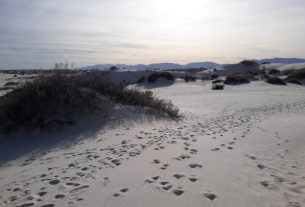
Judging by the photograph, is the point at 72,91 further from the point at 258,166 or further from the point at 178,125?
the point at 258,166

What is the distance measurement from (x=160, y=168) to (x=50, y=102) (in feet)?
19.7

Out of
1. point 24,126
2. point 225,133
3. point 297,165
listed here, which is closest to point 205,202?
point 297,165

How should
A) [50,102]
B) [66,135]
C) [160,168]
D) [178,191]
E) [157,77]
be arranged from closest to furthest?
[178,191], [160,168], [66,135], [50,102], [157,77]

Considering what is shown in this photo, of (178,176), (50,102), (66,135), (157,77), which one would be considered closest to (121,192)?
(178,176)

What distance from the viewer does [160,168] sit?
663 centimetres

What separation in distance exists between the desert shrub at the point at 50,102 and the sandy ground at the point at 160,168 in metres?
0.76

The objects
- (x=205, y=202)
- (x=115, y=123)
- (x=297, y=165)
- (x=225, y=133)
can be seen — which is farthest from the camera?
(x=115, y=123)

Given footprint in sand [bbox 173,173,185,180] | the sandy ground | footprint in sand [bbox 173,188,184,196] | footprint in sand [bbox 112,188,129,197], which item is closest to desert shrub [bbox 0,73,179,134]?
the sandy ground

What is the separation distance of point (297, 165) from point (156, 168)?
9.72 ft

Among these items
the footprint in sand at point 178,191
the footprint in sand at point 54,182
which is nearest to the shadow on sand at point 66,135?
the footprint in sand at point 54,182

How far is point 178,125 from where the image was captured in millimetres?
11781

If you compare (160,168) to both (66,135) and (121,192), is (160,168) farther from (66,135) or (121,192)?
(66,135)

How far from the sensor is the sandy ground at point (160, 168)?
16.9 ft

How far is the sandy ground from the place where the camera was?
Result: 16.9 feet
